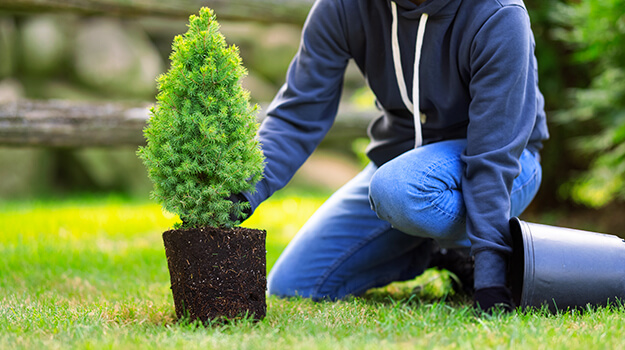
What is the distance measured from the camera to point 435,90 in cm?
208

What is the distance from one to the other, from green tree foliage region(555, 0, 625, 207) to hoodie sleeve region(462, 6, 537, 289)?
68.5 inches

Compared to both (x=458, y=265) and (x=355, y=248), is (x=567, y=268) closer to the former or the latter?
(x=458, y=265)

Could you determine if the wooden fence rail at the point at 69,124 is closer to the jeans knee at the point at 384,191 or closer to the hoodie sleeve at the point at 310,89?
the hoodie sleeve at the point at 310,89

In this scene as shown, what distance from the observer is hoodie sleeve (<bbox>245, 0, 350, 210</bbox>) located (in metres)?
2.12

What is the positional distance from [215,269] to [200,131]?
0.38 metres

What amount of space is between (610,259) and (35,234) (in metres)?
3.20

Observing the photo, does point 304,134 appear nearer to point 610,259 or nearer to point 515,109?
point 515,109

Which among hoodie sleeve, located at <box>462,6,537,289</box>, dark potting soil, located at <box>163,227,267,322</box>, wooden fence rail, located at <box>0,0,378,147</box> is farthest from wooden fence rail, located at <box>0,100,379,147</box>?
hoodie sleeve, located at <box>462,6,537,289</box>

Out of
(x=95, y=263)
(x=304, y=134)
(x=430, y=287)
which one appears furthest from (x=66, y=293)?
(x=430, y=287)

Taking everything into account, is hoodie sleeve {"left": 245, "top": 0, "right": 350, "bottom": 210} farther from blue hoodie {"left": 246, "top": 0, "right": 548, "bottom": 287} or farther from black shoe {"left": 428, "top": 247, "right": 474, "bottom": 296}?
black shoe {"left": 428, "top": 247, "right": 474, "bottom": 296}

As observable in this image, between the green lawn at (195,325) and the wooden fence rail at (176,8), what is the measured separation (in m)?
1.26

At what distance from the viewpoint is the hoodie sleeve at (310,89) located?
212cm

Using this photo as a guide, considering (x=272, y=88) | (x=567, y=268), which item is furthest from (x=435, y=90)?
(x=272, y=88)

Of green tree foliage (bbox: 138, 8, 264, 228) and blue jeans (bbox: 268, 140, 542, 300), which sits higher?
green tree foliage (bbox: 138, 8, 264, 228)
